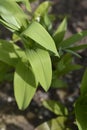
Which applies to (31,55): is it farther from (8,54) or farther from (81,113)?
(81,113)

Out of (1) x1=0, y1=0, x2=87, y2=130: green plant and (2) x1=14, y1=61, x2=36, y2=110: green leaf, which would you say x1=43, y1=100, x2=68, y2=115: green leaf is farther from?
(2) x1=14, y1=61, x2=36, y2=110: green leaf

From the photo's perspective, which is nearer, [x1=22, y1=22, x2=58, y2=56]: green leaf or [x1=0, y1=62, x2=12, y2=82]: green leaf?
[x1=22, y1=22, x2=58, y2=56]: green leaf

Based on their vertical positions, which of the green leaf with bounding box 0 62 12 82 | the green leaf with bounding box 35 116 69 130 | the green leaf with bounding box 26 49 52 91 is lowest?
the green leaf with bounding box 35 116 69 130

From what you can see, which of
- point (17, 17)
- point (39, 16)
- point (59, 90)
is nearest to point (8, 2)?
point (17, 17)

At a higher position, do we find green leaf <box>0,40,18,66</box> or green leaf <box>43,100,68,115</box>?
green leaf <box>0,40,18,66</box>

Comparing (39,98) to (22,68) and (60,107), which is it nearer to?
(60,107)

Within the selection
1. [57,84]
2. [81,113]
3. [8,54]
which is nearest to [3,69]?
[8,54]

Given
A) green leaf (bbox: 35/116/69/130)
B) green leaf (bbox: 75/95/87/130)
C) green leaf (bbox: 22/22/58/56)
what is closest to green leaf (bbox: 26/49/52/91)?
green leaf (bbox: 22/22/58/56)
